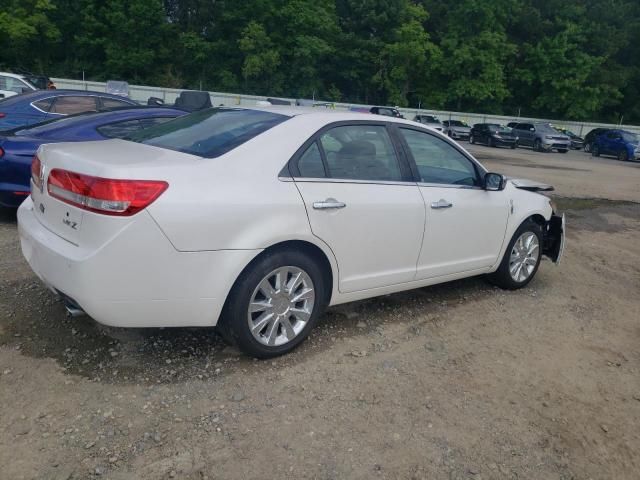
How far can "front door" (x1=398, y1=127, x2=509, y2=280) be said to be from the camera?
14.0 ft

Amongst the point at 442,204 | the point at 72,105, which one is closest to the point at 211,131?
the point at 442,204

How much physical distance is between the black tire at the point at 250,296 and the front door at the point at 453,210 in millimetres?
1151

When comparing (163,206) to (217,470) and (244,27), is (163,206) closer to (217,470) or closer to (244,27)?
(217,470)

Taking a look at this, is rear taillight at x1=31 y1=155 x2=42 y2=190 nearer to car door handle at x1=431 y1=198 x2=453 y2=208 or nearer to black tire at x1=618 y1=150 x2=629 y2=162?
car door handle at x1=431 y1=198 x2=453 y2=208

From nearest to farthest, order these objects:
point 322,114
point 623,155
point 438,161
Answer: point 322,114, point 438,161, point 623,155

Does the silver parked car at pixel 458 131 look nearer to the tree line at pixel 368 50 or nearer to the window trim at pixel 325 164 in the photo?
the tree line at pixel 368 50

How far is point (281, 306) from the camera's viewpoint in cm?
351

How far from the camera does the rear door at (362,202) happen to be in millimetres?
3574

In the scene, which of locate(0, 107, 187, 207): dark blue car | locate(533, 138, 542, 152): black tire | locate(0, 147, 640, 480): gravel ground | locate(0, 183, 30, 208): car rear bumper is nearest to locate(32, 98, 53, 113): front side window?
locate(0, 107, 187, 207): dark blue car

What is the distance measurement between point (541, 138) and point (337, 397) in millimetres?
31890

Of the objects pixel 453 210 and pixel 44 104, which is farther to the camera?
pixel 44 104

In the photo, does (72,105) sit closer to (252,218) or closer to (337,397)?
(252,218)

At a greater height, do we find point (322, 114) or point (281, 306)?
point (322, 114)

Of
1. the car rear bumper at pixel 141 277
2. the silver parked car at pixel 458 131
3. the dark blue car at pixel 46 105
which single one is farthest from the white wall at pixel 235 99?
the car rear bumper at pixel 141 277
